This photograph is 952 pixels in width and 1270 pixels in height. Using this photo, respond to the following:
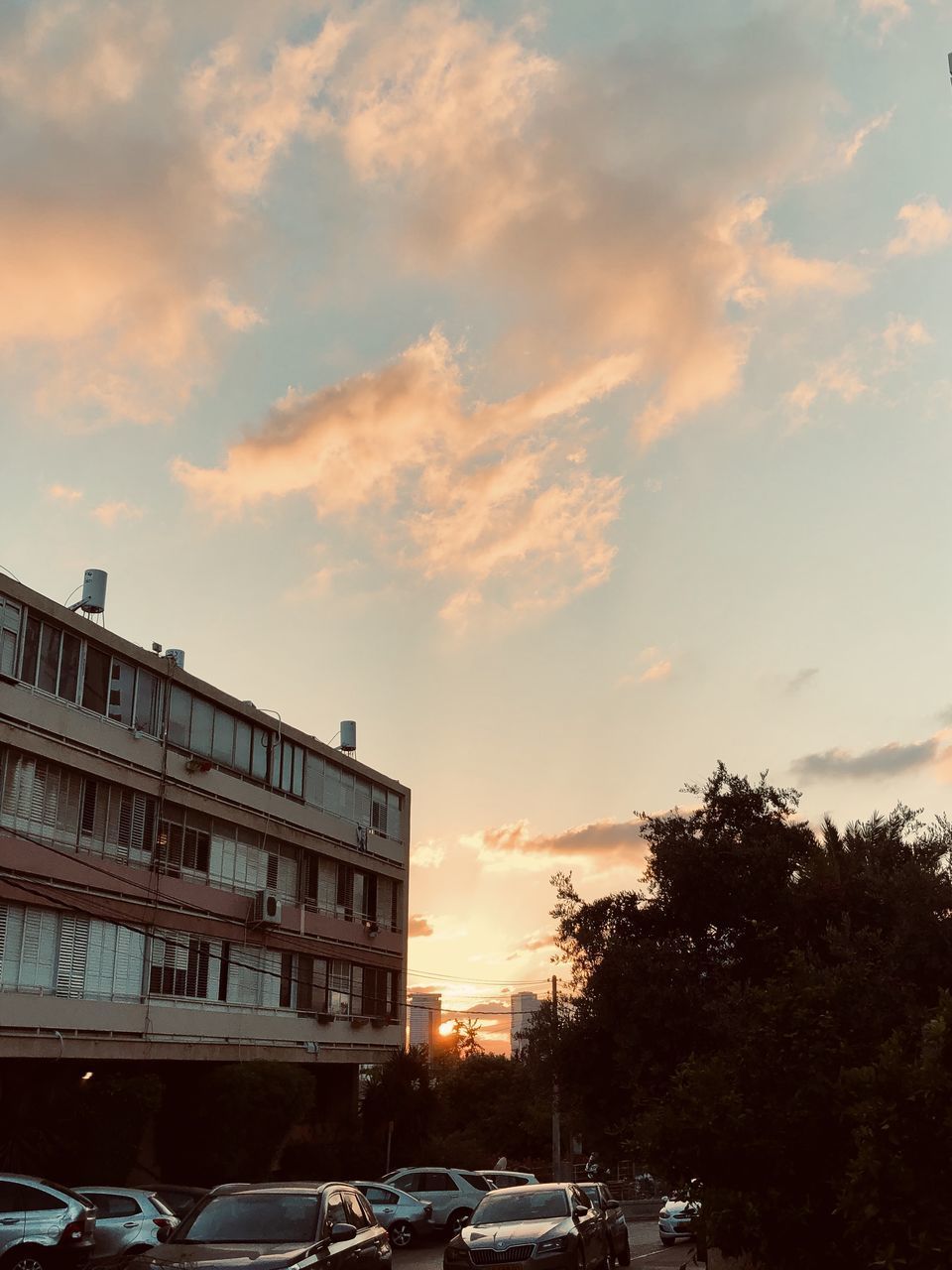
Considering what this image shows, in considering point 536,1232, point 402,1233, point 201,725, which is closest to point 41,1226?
point 536,1232

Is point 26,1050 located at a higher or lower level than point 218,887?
lower

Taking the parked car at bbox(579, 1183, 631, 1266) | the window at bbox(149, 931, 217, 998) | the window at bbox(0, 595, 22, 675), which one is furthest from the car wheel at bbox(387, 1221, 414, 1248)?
the window at bbox(0, 595, 22, 675)

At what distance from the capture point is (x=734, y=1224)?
8016 mm

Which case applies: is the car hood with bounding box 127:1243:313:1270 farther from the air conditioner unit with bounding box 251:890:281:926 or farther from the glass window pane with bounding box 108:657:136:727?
the air conditioner unit with bounding box 251:890:281:926

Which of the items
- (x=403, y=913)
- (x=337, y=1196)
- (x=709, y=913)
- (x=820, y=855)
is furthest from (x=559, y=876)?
(x=403, y=913)

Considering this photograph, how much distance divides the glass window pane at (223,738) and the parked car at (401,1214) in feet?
45.4

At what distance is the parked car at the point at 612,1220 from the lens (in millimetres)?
20719

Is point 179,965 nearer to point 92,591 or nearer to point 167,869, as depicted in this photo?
point 167,869

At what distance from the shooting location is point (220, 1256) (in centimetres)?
1028

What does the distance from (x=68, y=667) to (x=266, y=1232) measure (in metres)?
21.0

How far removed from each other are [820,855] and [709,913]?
3390mm

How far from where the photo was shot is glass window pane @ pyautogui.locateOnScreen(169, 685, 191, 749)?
33969mm

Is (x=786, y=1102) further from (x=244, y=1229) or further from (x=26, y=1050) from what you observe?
(x=26, y=1050)

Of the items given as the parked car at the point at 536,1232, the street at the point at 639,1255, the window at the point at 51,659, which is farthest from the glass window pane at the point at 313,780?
the parked car at the point at 536,1232
